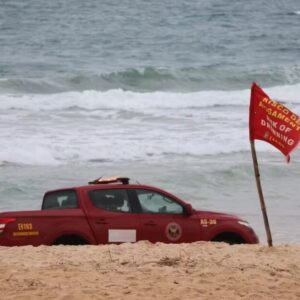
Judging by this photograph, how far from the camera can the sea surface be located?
22.7m

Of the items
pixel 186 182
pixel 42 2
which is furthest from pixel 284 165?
pixel 42 2

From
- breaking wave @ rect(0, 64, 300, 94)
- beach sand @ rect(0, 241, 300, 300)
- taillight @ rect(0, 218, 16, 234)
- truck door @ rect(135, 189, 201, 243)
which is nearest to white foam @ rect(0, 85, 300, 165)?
breaking wave @ rect(0, 64, 300, 94)

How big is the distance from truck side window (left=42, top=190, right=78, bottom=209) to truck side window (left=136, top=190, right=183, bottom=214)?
0.92m

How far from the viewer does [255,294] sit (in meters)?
10.4

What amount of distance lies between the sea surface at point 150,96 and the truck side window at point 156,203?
3.33 metres

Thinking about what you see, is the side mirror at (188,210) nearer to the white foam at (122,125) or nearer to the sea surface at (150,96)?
the sea surface at (150,96)

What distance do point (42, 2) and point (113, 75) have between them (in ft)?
91.4

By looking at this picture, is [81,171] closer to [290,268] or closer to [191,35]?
[290,268]

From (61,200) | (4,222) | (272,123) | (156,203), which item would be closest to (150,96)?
(156,203)

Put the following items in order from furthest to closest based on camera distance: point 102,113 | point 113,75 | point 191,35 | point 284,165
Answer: point 191,35 → point 113,75 → point 102,113 → point 284,165

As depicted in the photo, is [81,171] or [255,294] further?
[81,171]

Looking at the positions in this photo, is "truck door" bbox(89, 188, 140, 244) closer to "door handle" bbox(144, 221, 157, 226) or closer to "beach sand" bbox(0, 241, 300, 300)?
"door handle" bbox(144, 221, 157, 226)

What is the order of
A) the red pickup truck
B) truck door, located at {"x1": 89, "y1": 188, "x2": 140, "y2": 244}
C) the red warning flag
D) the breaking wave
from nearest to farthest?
the red warning flag < the red pickup truck < truck door, located at {"x1": 89, "y1": 188, "x2": 140, "y2": 244} < the breaking wave

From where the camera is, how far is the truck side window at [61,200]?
13859 mm
